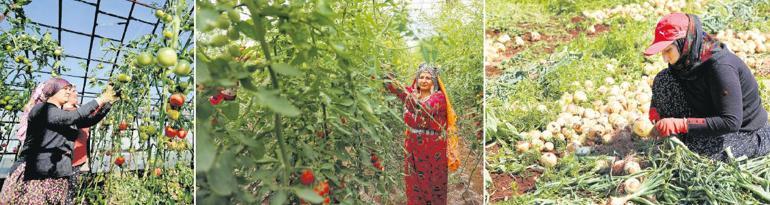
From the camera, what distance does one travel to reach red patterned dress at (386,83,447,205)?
5.37 ft

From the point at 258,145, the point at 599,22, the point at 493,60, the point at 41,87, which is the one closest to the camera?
the point at 258,145

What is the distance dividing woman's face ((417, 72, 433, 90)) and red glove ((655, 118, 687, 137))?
79 cm

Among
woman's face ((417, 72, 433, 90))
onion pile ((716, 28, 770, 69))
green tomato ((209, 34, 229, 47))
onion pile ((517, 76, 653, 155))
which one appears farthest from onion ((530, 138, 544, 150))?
green tomato ((209, 34, 229, 47))

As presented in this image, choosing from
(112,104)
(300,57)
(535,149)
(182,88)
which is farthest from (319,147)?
(535,149)

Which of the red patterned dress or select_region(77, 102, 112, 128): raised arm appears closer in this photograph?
select_region(77, 102, 112, 128): raised arm

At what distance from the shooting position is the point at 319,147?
930mm

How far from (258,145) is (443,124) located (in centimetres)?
104

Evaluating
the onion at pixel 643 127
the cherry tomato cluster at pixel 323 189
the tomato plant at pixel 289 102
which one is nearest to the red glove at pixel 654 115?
the onion at pixel 643 127

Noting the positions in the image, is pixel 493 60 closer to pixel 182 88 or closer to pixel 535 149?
pixel 535 149

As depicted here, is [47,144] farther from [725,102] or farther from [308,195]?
[725,102]

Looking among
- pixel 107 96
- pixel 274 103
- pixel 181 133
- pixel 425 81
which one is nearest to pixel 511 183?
pixel 425 81

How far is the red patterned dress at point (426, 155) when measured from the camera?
164cm

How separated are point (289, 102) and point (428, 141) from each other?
0.98 metres

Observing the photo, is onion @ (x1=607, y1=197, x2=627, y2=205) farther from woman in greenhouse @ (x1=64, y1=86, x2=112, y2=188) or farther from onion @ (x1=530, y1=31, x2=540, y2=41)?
woman in greenhouse @ (x1=64, y1=86, x2=112, y2=188)
